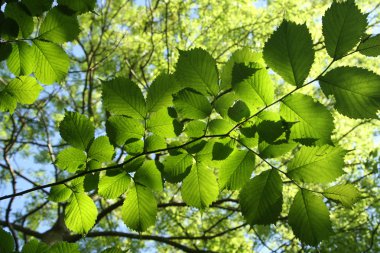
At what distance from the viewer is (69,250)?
34.3 inches

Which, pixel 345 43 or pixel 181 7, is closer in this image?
pixel 345 43

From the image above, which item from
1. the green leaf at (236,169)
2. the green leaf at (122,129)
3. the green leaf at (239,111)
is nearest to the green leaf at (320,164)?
the green leaf at (236,169)

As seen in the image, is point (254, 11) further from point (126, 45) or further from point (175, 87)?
point (175, 87)

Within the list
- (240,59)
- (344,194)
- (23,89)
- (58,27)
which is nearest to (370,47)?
(240,59)

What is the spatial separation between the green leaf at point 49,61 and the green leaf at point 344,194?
90 centimetres

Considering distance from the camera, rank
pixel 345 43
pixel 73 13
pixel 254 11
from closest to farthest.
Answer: pixel 345 43, pixel 73 13, pixel 254 11

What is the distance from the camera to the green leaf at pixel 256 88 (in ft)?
2.75

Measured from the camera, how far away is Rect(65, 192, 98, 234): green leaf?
1.05 meters

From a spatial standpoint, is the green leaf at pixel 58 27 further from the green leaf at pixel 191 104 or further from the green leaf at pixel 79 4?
the green leaf at pixel 191 104

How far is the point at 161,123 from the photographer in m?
0.96

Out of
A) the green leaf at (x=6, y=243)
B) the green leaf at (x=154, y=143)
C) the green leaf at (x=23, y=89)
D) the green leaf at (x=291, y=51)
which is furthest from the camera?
the green leaf at (x=23, y=89)

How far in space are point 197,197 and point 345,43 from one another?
0.58 m

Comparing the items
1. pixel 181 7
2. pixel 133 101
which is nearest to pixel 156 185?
pixel 133 101

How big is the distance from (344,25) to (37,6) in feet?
2.69
